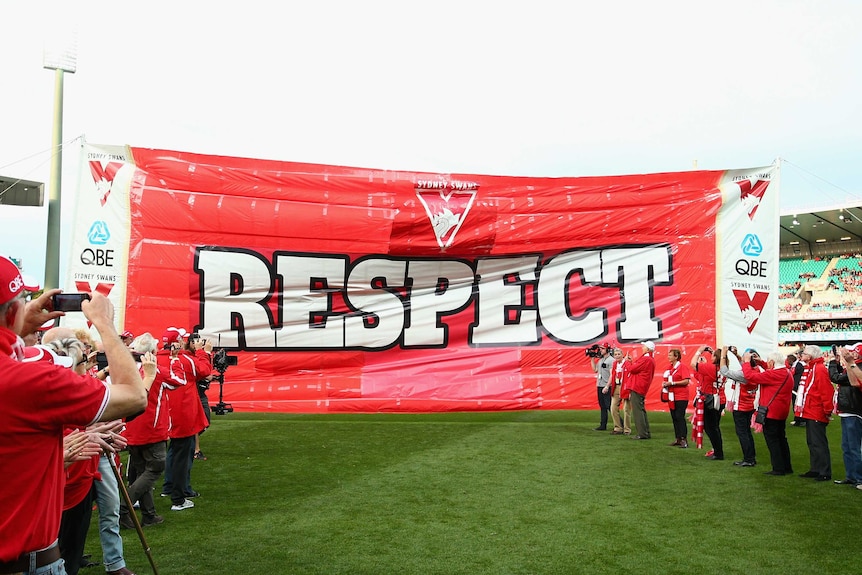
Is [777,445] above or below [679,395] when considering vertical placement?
below

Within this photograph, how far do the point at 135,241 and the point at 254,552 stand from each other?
10759 millimetres

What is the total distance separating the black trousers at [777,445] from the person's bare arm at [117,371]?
959 cm

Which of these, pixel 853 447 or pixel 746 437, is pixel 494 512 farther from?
pixel 853 447

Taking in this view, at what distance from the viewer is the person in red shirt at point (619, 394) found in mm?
13523

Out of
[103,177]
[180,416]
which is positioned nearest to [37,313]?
[180,416]

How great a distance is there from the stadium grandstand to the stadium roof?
57mm

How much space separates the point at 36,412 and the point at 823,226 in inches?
1965

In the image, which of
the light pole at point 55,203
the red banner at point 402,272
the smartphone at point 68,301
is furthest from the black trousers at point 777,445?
the light pole at point 55,203

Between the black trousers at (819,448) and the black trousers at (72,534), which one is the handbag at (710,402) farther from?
the black trousers at (72,534)

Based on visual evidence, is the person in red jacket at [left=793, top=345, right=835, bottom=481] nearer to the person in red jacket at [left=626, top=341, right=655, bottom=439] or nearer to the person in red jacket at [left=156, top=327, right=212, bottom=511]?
the person in red jacket at [left=626, top=341, right=655, bottom=439]

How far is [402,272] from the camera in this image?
16.2m

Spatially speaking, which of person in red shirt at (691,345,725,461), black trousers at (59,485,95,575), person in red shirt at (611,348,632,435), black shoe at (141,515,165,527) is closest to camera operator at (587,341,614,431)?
person in red shirt at (611,348,632,435)

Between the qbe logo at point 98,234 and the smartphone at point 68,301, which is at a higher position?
the qbe logo at point 98,234

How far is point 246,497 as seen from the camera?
26.7ft
